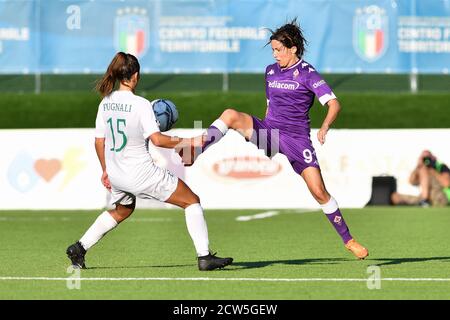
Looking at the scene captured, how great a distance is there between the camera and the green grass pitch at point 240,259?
1005cm

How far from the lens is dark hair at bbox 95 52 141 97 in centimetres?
1115

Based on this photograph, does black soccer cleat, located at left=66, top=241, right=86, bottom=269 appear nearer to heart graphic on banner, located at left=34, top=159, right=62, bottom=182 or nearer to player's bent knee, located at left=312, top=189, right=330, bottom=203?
player's bent knee, located at left=312, top=189, right=330, bottom=203

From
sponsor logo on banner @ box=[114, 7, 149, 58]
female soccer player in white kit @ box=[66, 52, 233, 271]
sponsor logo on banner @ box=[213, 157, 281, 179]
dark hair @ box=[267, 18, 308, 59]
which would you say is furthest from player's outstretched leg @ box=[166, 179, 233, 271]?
sponsor logo on banner @ box=[114, 7, 149, 58]

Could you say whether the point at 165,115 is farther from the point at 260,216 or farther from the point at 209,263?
the point at 260,216

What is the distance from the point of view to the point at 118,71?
11164mm

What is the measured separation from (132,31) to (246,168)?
3.62m

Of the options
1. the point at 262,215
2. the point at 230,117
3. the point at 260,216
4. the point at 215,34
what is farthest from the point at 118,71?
the point at 215,34

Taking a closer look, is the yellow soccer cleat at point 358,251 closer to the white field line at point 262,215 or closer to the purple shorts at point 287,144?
the purple shorts at point 287,144

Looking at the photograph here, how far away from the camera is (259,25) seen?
947 inches

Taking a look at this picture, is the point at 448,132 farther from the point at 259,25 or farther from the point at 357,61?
the point at 259,25

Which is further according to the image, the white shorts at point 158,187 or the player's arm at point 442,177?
the player's arm at point 442,177

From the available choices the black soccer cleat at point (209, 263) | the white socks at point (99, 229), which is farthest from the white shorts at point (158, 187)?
the black soccer cleat at point (209, 263)

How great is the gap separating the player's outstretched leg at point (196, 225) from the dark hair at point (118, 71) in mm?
1071
